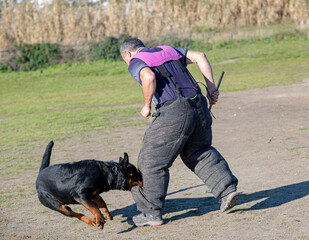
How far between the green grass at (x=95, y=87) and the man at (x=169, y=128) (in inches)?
143

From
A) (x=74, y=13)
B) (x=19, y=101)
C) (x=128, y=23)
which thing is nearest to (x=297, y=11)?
(x=128, y=23)

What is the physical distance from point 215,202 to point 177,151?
1.06 m

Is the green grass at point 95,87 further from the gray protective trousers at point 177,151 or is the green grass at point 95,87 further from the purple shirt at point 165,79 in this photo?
the purple shirt at point 165,79

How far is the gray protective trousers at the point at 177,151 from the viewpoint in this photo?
16.9 ft

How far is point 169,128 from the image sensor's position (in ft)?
16.9

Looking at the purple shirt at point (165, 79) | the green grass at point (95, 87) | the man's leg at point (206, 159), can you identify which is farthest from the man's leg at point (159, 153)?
the green grass at point (95, 87)

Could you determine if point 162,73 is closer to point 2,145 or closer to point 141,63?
point 141,63

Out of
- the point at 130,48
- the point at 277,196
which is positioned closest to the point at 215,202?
the point at 277,196

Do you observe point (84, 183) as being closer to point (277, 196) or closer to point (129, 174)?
point (129, 174)

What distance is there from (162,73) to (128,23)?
21.5 m

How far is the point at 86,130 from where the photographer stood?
36.5 feet

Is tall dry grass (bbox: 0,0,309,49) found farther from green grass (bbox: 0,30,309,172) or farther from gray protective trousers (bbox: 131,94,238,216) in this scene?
gray protective trousers (bbox: 131,94,238,216)

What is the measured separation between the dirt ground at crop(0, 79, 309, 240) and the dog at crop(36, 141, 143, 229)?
285 mm

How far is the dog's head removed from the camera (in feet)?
17.5
